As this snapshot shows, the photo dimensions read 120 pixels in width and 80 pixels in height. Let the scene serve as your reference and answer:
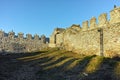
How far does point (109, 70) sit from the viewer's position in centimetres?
1650

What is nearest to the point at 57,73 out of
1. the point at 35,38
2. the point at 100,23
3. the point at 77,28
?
the point at 100,23

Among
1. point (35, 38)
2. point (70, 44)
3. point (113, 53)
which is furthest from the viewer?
point (35, 38)

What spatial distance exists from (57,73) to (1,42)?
185 feet

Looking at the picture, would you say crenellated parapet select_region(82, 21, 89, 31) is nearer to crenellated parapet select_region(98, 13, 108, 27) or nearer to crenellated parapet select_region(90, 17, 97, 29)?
crenellated parapet select_region(90, 17, 97, 29)

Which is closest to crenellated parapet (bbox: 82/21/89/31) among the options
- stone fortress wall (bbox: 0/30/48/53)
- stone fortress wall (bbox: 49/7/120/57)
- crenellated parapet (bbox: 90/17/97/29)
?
stone fortress wall (bbox: 49/7/120/57)

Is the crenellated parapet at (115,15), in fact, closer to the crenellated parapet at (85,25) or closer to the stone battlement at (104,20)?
the stone battlement at (104,20)

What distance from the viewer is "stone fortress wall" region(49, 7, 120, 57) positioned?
21.5 meters

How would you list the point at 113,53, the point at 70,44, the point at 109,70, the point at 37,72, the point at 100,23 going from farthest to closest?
the point at 70,44 < the point at 100,23 < the point at 113,53 < the point at 37,72 < the point at 109,70

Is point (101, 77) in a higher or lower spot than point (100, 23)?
lower

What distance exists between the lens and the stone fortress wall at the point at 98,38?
21.5m

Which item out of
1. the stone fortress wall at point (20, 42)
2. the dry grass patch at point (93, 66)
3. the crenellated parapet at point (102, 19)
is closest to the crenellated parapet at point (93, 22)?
A: the crenellated parapet at point (102, 19)

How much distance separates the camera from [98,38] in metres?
24.0

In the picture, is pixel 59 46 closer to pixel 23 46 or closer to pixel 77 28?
pixel 77 28

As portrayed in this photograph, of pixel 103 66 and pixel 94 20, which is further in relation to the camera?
pixel 94 20
